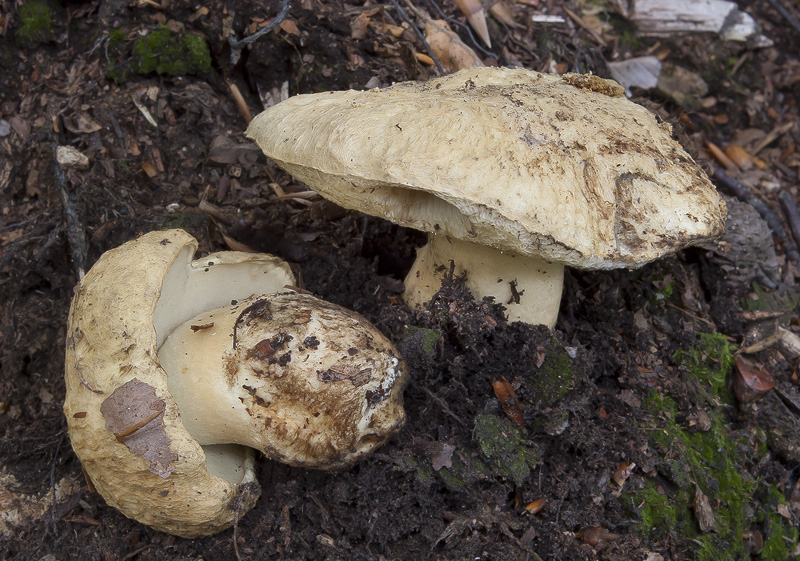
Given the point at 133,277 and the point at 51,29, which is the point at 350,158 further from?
the point at 51,29

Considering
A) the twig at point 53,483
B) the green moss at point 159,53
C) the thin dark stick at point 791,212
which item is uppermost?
the green moss at point 159,53

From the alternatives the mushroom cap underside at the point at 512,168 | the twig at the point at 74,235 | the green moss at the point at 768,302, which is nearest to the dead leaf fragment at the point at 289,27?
the mushroom cap underside at the point at 512,168

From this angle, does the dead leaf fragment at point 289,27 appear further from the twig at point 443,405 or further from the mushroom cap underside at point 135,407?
the twig at point 443,405

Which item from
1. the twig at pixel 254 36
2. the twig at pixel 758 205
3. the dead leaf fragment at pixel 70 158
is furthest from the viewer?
the twig at pixel 758 205

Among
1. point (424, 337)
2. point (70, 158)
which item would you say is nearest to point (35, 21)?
point (70, 158)

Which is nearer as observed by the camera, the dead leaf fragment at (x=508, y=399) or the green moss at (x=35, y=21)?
the dead leaf fragment at (x=508, y=399)

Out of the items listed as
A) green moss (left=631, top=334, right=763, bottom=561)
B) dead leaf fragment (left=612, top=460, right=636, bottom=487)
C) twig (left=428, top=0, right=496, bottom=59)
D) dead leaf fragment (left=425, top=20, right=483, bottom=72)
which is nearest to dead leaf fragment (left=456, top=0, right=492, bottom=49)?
twig (left=428, top=0, right=496, bottom=59)
